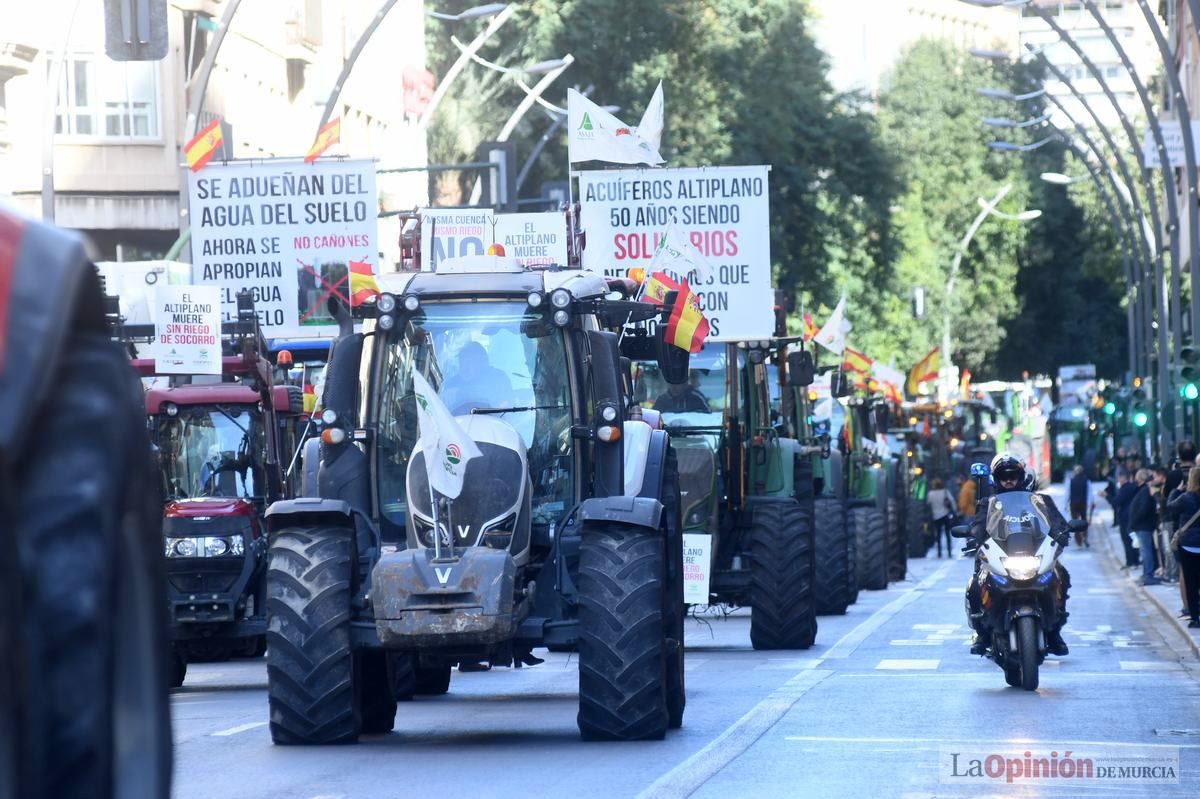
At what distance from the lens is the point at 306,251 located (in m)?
26.1

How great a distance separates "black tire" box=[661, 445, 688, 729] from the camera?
13055mm

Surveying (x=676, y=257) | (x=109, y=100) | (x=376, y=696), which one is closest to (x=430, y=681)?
(x=376, y=696)

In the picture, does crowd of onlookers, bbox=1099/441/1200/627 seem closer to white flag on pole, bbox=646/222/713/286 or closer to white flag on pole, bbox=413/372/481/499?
white flag on pole, bbox=646/222/713/286

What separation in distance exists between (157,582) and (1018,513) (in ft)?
49.2

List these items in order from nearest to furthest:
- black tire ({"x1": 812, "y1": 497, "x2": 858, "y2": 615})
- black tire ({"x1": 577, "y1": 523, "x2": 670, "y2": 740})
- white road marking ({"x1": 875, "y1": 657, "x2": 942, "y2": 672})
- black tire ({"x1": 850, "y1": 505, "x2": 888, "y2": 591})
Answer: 1. black tire ({"x1": 577, "y1": 523, "x2": 670, "y2": 740})
2. white road marking ({"x1": 875, "y1": 657, "x2": 942, "y2": 672})
3. black tire ({"x1": 812, "y1": 497, "x2": 858, "y2": 615})
4. black tire ({"x1": 850, "y1": 505, "x2": 888, "y2": 591})

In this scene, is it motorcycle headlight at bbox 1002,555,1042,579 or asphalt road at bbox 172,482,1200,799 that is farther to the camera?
motorcycle headlight at bbox 1002,555,1042,579

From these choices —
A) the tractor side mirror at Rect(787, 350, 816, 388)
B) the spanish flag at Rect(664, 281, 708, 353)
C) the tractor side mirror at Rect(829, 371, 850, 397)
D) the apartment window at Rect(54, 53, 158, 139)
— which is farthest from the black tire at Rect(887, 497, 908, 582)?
the spanish flag at Rect(664, 281, 708, 353)

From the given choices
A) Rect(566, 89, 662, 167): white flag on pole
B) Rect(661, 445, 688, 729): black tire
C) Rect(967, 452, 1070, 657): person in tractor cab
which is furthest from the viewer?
Rect(566, 89, 662, 167): white flag on pole

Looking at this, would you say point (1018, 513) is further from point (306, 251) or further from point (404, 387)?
point (306, 251)

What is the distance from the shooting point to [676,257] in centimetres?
2256

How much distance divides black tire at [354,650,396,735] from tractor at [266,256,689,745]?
0.01m

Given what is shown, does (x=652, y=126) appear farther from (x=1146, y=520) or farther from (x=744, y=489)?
(x=1146, y=520)

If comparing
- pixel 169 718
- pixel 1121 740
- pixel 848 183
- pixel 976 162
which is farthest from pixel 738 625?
pixel 976 162

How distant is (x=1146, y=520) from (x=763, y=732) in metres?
22.1
